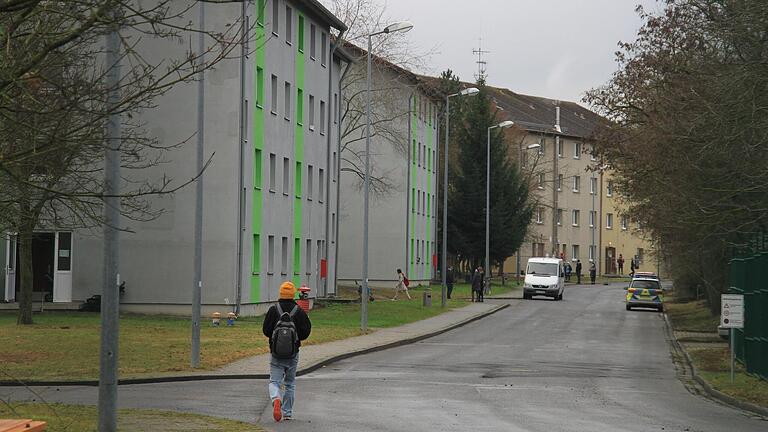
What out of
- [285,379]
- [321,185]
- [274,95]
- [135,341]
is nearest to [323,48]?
[321,185]

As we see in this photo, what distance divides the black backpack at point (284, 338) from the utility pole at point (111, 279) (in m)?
3.18

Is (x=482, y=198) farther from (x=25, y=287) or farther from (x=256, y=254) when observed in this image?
(x=25, y=287)

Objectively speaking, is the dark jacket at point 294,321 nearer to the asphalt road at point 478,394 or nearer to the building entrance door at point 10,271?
the asphalt road at point 478,394

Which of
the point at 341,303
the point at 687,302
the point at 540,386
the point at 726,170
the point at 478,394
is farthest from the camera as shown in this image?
the point at 687,302

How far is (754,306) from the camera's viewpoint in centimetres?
2534

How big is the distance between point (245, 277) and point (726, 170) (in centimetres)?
2214

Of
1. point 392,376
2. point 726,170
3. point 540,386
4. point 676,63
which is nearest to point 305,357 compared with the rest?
point 392,376

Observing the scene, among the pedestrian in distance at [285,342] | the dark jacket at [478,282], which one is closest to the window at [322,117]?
the dark jacket at [478,282]

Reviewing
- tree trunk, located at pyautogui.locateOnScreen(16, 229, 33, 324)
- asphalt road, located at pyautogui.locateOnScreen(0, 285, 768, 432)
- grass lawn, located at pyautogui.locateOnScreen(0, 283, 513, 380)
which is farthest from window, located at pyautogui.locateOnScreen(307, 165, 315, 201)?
asphalt road, located at pyautogui.locateOnScreen(0, 285, 768, 432)

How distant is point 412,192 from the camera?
8281 centimetres

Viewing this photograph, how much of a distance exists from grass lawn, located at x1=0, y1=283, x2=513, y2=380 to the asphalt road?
221 cm

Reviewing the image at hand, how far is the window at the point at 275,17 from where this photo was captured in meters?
47.4

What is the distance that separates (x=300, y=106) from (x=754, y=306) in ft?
98.8

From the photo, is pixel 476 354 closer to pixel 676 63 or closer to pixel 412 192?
pixel 676 63
